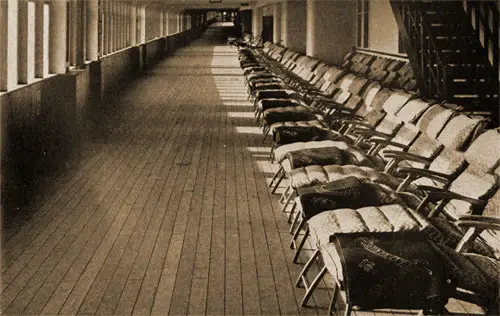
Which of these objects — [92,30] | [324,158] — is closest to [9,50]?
[324,158]

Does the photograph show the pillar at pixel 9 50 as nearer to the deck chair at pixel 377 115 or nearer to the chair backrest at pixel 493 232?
the deck chair at pixel 377 115

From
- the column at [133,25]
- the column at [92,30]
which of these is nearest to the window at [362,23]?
the column at [92,30]

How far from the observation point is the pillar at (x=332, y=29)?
552 inches

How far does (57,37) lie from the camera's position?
8078 millimetres

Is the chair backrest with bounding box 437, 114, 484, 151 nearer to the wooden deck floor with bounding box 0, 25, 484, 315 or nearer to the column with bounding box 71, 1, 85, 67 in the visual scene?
the wooden deck floor with bounding box 0, 25, 484, 315

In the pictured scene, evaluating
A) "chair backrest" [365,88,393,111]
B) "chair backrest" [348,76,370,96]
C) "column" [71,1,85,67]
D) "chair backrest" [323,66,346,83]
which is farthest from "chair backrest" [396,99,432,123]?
"column" [71,1,85,67]

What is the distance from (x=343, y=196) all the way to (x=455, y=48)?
4.53 m

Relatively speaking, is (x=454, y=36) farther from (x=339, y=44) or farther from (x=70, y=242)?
(x=339, y=44)

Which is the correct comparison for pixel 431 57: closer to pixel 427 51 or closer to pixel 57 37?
pixel 427 51

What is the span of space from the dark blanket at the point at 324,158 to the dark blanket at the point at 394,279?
83.5 inches

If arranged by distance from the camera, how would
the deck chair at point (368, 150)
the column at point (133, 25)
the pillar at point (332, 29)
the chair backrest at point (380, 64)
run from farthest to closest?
1. the column at point (133, 25)
2. the pillar at point (332, 29)
3. the chair backrest at point (380, 64)
4. the deck chair at point (368, 150)

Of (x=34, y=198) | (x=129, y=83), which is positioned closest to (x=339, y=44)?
(x=129, y=83)

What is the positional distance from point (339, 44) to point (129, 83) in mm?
4692

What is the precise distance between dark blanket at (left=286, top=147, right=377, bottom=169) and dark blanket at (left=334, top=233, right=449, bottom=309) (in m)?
2.12
